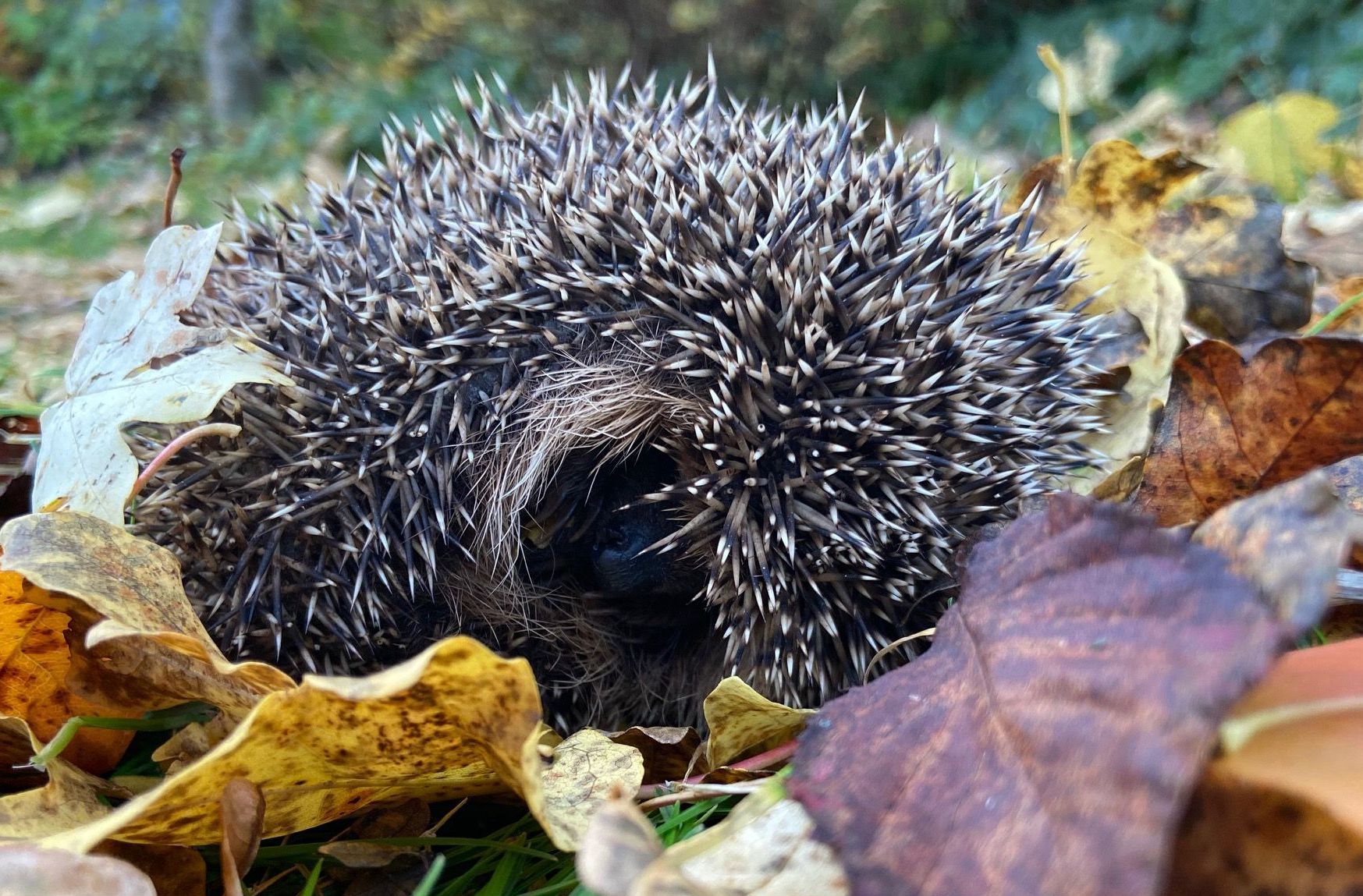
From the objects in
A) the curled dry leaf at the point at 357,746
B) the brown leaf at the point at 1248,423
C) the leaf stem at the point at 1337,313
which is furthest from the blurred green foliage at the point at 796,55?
the curled dry leaf at the point at 357,746

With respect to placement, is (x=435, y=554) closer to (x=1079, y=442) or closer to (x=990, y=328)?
(x=990, y=328)

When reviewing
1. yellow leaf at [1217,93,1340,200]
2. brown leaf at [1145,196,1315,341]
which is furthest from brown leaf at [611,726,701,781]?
yellow leaf at [1217,93,1340,200]

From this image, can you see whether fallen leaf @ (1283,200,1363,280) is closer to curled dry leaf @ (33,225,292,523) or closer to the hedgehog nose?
the hedgehog nose

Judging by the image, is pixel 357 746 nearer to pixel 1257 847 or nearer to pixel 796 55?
pixel 1257 847

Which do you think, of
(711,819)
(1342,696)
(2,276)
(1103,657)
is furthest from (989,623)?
(2,276)

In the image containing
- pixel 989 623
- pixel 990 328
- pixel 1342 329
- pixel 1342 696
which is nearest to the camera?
pixel 1342 696

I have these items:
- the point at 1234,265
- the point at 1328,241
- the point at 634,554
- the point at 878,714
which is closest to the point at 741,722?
the point at 878,714
